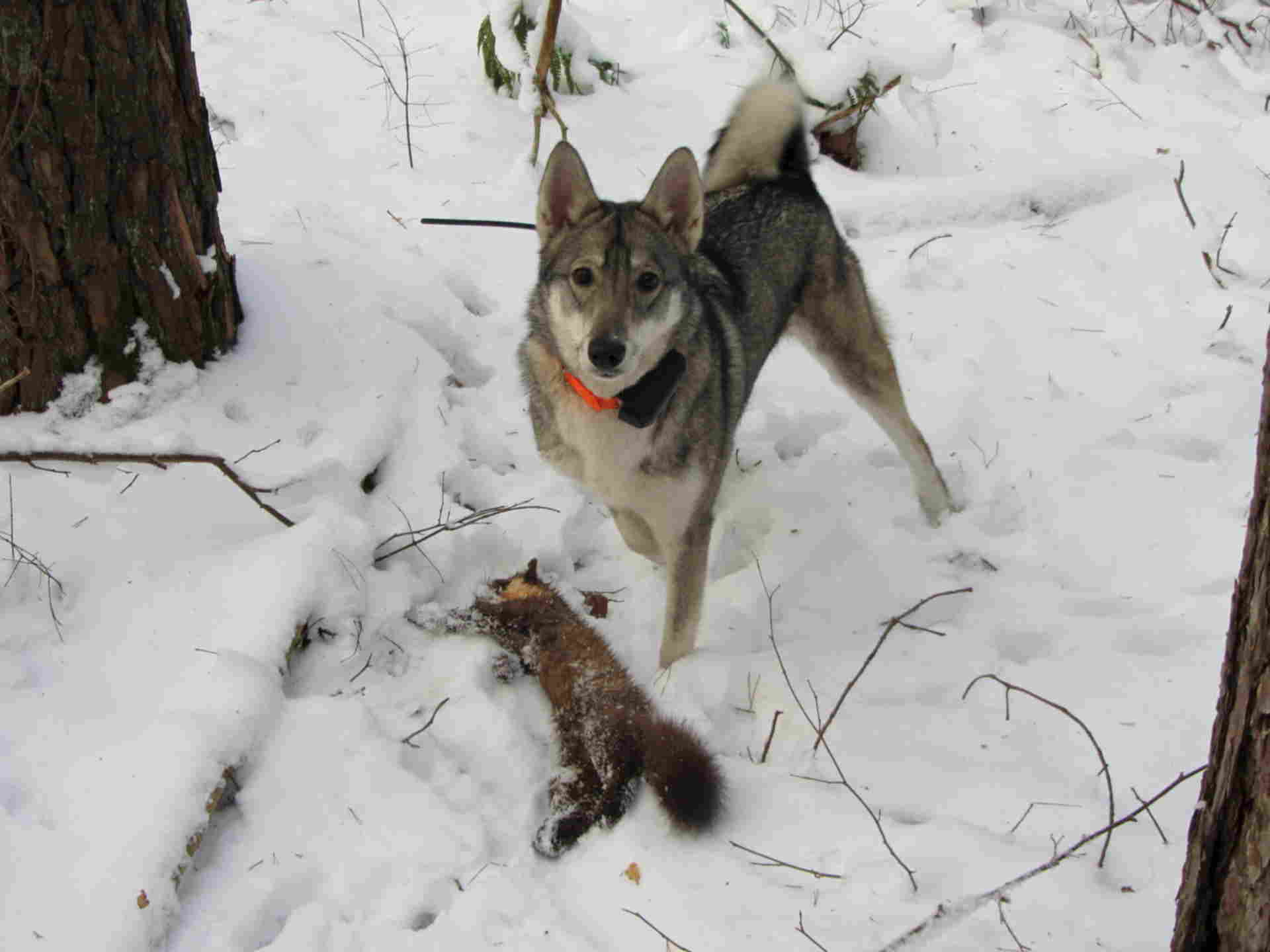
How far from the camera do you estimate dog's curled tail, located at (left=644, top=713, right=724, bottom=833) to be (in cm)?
233

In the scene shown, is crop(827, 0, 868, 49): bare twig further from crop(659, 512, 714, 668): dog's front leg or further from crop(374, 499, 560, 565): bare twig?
crop(659, 512, 714, 668): dog's front leg

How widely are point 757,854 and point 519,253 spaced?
10.4 feet

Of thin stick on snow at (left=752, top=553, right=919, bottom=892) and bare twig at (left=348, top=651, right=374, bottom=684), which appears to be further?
bare twig at (left=348, top=651, right=374, bottom=684)

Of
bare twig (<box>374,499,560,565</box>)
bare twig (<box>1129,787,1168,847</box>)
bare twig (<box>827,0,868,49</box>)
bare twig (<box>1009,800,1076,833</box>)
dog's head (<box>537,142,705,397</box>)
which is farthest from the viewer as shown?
bare twig (<box>827,0,868,49</box>)

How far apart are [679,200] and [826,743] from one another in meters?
1.54

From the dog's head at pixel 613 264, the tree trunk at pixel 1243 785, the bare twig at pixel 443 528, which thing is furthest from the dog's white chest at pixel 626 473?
the tree trunk at pixel 1243 785

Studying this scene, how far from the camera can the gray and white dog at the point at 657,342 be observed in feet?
9.07

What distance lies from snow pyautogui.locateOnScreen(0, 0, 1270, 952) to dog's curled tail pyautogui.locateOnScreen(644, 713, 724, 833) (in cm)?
8

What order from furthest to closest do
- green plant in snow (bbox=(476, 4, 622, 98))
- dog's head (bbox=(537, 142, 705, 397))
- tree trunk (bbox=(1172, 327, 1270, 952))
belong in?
1. green plant in snow (bbox=(476, 4, 622, 98))
2. dog's head (bbox=(537, 142, 705, 397))
3. tree trunk (bbox=(1172, 327, 1270, 952))

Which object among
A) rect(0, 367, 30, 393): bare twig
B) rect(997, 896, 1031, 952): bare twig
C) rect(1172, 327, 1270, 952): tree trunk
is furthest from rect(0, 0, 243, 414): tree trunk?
rect(1172, 327, 1270, 952): tree trunk

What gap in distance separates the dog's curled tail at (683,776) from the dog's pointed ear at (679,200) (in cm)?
138

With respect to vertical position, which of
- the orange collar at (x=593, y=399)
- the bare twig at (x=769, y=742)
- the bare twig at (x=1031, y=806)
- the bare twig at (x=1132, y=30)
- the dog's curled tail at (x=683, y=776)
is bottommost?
the bare twig at (x=769, y=742)

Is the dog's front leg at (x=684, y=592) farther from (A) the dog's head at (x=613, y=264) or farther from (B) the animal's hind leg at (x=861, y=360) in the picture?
(B) the animal's hind leg at (x=861, y=360)

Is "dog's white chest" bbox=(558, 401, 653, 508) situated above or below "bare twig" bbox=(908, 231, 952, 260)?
above
